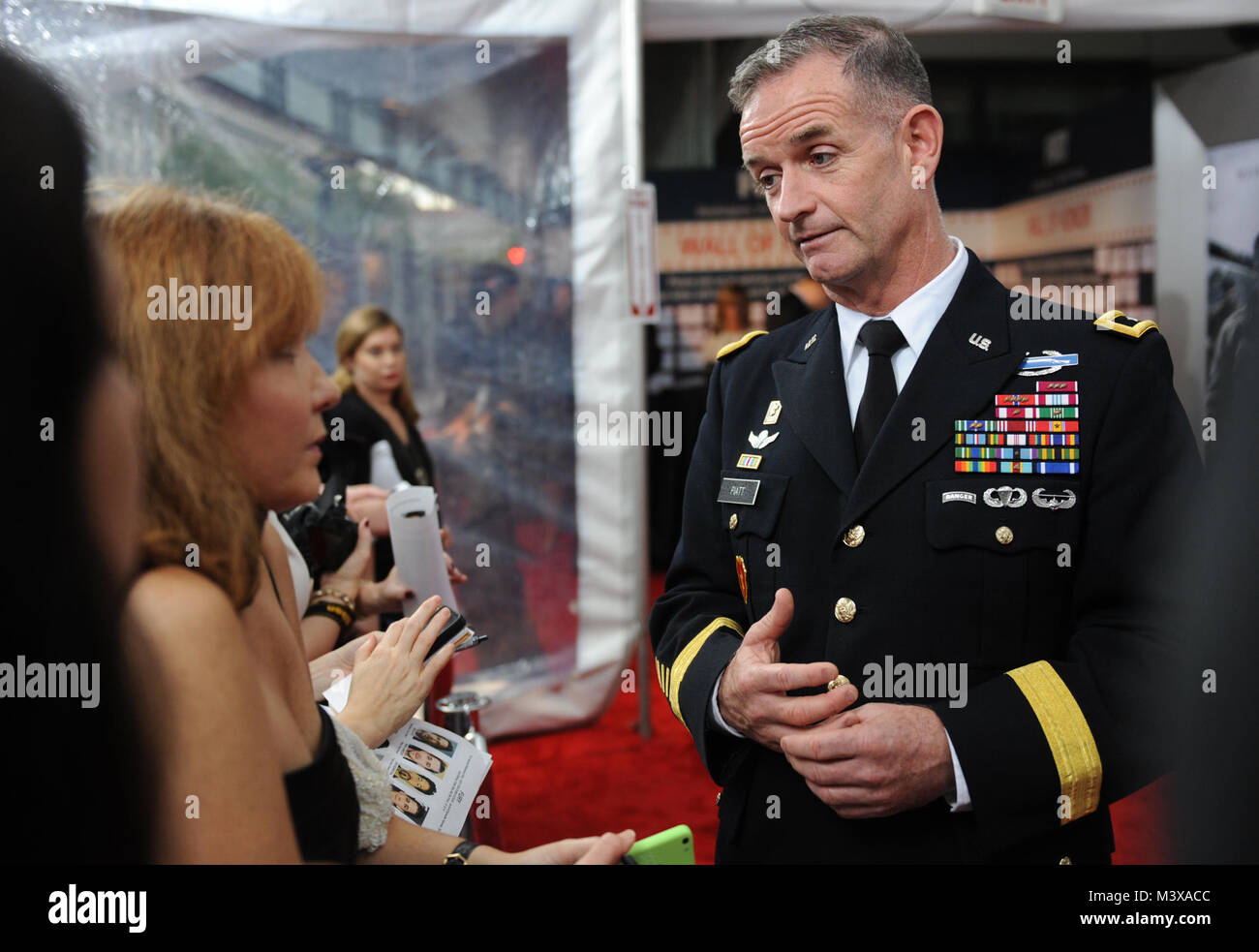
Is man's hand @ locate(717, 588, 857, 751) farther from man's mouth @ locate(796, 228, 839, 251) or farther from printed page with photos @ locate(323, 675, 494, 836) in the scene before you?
man's mouth @ locate(796, 228, 839, 251)

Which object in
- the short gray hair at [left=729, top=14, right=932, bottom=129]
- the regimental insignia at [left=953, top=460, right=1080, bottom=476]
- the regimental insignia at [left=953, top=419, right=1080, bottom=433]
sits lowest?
the regimental insignia at [left=953, top=460, right=1080, bottom=476]

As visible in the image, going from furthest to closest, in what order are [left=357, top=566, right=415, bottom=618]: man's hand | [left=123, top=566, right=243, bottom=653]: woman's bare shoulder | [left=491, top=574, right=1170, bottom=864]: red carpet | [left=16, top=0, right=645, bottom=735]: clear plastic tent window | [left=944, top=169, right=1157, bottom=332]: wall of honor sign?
[left=944, top=169, right=1157, bottom=332]: wall of honor sign → [left=16, top=0, right=645, bottom=735]: clear plastic tent window → [left=491, top=574, right=1170, bottom=864]: red carpet → [left=357, top=566, right=415, bottom=618]: man's hand → [left=123, top=566, right=243, bottom=653]: woman's bare shoulder

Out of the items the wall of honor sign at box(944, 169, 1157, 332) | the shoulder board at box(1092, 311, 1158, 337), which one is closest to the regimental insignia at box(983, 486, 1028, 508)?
the shoulder board at box(1092, 311, 1158, 337)

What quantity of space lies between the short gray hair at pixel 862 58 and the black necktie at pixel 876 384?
0.82 feet

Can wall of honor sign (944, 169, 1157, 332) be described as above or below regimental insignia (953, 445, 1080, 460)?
above

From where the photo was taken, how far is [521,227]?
3.85 meters

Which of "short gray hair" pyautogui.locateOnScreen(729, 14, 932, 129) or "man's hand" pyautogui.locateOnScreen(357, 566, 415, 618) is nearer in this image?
"short gray hair" pyautogui.locateOnScreen(729, 14, 932, 129)

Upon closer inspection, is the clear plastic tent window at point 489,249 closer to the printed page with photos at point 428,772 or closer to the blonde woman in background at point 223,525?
the printed page with photos at point 428,772

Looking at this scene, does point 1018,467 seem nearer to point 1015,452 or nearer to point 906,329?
point 1015,452

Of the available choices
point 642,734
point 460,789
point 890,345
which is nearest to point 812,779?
point 460,789

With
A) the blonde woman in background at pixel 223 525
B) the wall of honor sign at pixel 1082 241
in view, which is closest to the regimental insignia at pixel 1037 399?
the blonde woman in background at pixel 223 525

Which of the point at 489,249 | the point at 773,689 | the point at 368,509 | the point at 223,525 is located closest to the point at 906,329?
the point at 773,689

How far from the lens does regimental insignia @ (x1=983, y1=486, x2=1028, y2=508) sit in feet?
3.89
